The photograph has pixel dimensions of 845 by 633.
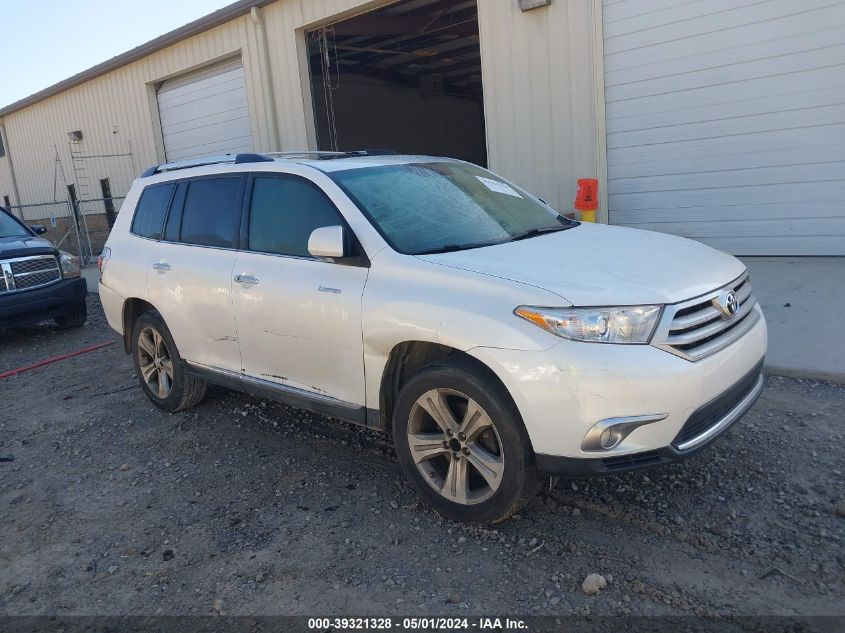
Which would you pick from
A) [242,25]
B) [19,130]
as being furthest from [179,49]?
[19,130]

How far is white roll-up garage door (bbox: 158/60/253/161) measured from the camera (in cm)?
1290

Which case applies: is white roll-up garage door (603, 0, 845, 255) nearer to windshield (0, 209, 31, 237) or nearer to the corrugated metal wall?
the corrugated metal wall

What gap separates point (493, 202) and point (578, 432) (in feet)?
6.20

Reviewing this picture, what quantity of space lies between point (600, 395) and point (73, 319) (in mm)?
8398

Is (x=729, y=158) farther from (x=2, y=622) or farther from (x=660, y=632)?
(x=2, y=622)

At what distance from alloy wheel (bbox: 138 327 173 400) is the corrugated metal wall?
210 inches

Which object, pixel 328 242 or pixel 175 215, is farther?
pixel 175 215

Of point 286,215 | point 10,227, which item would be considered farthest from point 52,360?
point 286,215

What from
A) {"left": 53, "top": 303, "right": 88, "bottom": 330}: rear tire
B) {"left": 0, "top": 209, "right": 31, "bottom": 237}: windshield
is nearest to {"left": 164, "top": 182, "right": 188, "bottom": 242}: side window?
{"left": 53, "top": 303, "right": 88, "bottom": 330}: rear tire

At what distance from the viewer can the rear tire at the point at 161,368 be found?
521cm

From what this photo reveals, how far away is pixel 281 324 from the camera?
407 cm

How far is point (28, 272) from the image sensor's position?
853cm

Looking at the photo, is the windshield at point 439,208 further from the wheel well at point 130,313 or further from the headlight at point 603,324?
the wheel well at point 130,313

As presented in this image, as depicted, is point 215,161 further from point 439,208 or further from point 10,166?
point 10,166
